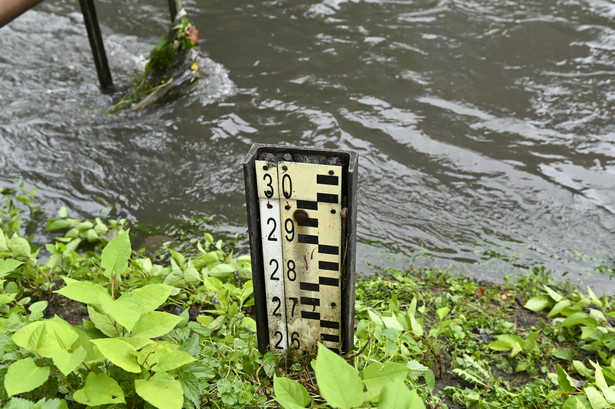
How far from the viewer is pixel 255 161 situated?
79.5 inches

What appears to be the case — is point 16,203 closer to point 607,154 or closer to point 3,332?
point 3,332

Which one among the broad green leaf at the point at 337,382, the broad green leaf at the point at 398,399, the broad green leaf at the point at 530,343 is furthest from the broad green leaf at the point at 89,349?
the broad green leaf at the point at 530,343

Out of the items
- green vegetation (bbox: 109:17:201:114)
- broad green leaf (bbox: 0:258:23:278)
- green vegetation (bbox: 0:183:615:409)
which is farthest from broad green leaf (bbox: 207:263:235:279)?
green vegetation (bbox: 109:17:201:114)

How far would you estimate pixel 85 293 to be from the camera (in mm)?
1836

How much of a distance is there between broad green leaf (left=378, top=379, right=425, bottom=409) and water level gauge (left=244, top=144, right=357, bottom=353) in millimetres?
718

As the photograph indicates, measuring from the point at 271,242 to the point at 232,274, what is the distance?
1.24 m

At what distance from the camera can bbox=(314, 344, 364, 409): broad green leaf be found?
1.53 m

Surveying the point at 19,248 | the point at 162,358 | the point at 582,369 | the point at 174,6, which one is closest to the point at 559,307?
the point at 582,369

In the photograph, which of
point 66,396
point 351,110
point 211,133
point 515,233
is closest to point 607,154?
point 515,233

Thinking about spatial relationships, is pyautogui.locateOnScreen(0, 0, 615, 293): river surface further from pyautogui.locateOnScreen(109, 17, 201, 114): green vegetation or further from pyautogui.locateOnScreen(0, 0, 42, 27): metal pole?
pyautogui.locateOnScreen(0, 0, 42, 27): metal pole

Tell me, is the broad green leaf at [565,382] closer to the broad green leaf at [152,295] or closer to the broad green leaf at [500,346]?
the broad green leaf at [500,346]

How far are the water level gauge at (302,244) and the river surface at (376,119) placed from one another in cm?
204

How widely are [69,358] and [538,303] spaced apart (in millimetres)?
2944

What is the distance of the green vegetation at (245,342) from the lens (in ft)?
5.85
